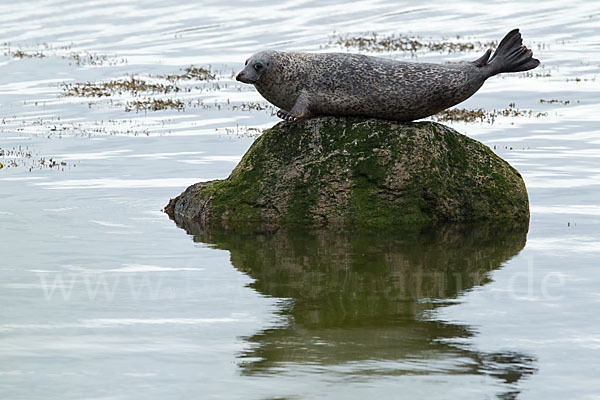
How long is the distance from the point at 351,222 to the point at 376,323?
14.0ft

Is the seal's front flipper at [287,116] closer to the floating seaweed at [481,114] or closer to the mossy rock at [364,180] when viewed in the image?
the mossy rock at [364,180]

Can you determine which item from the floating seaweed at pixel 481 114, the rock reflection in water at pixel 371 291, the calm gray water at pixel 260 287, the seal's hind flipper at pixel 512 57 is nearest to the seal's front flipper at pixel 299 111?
the rock reflection in water at pixel 371 291

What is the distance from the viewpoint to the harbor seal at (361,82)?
1284cm

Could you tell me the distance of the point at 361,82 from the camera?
1286 cm

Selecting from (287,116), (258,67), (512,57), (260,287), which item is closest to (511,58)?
(512,57)

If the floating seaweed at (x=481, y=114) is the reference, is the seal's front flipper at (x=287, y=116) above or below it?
below

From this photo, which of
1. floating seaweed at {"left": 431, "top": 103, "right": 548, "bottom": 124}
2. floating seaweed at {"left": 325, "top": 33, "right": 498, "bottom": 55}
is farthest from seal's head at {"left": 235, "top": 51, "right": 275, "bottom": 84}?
floating seaweed at {"left": 325, "top": 33, "right": 498, "bottom": 55}

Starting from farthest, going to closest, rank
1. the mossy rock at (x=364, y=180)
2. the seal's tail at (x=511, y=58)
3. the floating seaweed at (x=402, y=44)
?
the floating seaweed at (x=402, y=44), the seal's tail at (x=511, y=58), the mossy rock at (x=364, y=180)

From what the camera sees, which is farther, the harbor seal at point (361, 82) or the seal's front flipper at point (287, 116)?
the harbor seal at point (361, 82)

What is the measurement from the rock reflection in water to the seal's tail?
216cm

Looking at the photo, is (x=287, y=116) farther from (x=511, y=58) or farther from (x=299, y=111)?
(x=511, y=58)

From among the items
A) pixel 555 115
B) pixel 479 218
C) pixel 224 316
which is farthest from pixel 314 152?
pixel 555 115

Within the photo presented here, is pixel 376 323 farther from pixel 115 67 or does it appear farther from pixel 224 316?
pixel 115 67

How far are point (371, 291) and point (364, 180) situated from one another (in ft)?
11.3
